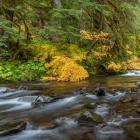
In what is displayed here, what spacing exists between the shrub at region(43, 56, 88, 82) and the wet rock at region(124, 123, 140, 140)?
22.3 feet

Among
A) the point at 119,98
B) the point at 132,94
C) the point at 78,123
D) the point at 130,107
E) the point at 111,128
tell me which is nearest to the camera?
the point at 111,128

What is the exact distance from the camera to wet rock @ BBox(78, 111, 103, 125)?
6.36 meters

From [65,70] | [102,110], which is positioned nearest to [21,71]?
[65,70]

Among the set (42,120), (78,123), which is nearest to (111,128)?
(78,123)

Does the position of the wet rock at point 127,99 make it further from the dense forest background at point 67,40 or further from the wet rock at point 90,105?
the dense forest background at point 67,40

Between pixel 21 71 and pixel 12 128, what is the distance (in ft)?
24.6

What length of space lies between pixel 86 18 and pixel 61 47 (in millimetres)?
2096

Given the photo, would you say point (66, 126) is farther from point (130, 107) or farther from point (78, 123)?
point (130, 107)

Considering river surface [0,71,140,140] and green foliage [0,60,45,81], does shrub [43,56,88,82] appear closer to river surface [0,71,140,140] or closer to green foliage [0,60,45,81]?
green foliage [0,60,45,81]

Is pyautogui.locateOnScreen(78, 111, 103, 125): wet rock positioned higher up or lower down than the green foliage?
lower down

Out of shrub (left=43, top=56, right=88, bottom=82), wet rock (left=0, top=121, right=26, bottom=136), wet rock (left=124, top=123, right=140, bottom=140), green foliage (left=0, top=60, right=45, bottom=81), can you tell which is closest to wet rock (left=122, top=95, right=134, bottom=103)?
wet rock (left=124, top=123, right=140, bottom=140)

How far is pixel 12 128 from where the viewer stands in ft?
19.5

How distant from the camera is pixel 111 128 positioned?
19.6 feet

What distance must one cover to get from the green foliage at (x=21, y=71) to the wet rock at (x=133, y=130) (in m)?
7.46
